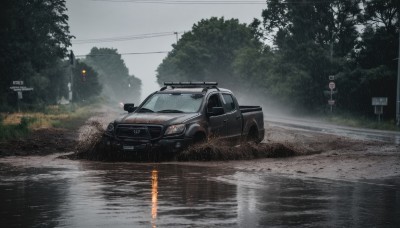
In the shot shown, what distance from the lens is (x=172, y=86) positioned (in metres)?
17.1

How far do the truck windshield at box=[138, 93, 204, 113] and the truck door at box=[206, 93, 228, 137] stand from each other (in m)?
0.33

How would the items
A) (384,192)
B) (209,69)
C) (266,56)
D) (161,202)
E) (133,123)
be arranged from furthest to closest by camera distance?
(209,69) < (266,56) < (133,123) < (384,192) < (161,202)

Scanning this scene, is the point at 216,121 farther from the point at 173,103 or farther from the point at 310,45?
the point at 310,45

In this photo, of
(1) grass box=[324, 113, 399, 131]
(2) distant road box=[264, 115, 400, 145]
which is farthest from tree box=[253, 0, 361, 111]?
(2) distant road box=[264, 115, 400, 145]

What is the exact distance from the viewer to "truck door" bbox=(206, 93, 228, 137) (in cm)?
1537

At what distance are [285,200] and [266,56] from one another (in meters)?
66.2

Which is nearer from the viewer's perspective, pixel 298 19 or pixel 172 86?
pixel 172 86

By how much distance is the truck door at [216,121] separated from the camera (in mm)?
15367

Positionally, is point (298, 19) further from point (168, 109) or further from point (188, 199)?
point (188, 199)

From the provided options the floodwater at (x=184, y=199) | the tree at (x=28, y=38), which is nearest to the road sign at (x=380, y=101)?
the floodwater at (x=184, y=199)

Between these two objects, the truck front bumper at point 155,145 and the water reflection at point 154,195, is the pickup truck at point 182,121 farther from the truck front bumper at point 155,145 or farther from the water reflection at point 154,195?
the water reflection at point 154,195

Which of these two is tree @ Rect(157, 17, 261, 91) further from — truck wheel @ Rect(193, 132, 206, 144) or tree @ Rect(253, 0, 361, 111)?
truck wheel @ Rect(193, 132, 206, 144)

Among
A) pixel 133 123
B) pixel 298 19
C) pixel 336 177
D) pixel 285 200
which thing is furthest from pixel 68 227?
pixel 298 19

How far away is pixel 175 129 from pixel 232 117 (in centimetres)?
266
